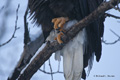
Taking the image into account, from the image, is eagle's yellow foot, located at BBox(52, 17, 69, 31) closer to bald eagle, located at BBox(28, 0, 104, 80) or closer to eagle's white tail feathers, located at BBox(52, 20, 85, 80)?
bald eagle, located at BBox(28, 0, 104, 80)

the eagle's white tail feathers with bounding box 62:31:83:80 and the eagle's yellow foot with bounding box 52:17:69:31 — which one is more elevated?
the eagle's yellow foot with bounding box 52:17:69:31

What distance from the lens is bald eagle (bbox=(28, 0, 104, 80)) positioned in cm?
225

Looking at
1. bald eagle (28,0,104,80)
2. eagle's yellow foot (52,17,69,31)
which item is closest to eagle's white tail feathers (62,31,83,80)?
bald eagle (28,0,104,80)

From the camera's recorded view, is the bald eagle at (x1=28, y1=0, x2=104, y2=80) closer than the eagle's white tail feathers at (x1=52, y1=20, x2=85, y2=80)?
Yes

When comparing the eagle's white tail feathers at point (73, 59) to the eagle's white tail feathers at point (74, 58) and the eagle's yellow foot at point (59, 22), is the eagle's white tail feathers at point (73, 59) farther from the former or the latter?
the eagle's yellow foot at point (59, 22)

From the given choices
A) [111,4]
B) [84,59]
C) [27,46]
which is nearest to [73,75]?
[84,59]

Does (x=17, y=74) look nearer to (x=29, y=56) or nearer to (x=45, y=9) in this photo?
(x=29, y=56)

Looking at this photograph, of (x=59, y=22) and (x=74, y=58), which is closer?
(x=59, y=22)

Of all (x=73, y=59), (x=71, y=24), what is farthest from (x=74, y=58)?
(x=71, y=24)

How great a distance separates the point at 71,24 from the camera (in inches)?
92.3

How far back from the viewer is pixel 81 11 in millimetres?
2229

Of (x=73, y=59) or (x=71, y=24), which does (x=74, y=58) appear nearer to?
(x=73, y=59)

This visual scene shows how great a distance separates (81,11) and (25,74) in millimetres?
786

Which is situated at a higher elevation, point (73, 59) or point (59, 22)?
point (59, 22)
